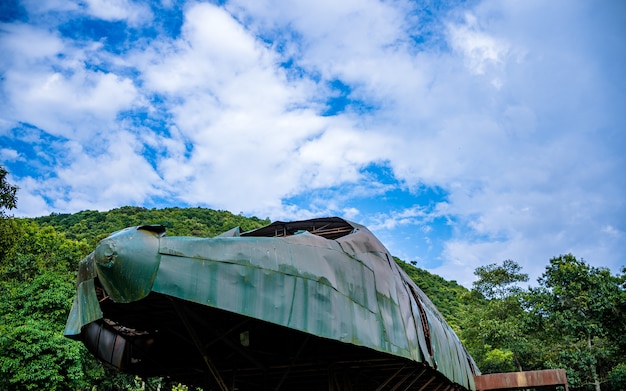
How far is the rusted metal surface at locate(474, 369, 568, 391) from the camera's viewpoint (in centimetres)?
2003

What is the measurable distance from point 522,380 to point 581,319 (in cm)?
1448

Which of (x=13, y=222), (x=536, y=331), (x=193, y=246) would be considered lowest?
(x=193, y=246)

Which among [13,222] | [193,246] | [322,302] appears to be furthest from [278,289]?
[13,222]

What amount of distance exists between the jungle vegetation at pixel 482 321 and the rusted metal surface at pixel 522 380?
39.8ft

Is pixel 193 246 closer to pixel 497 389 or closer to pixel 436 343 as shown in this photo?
pixel 436 343

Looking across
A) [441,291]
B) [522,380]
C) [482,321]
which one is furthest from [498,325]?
[441,291]

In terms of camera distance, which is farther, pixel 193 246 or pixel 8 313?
pixel 8 313

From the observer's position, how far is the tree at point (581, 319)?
3034 cm

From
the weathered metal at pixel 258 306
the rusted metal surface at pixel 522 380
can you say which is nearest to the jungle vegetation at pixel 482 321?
the weathered metal at pixel 258 306

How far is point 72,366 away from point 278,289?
75.0ft

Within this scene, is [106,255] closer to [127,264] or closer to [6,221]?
[127,264]

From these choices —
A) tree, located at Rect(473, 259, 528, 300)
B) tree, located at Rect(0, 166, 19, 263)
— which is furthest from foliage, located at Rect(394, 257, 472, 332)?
tree, located at Rect(0, 166, 19, 263)

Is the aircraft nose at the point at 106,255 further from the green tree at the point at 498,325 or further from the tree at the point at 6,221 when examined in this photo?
the green tree at the point at 498,325

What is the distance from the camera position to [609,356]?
102 feet
